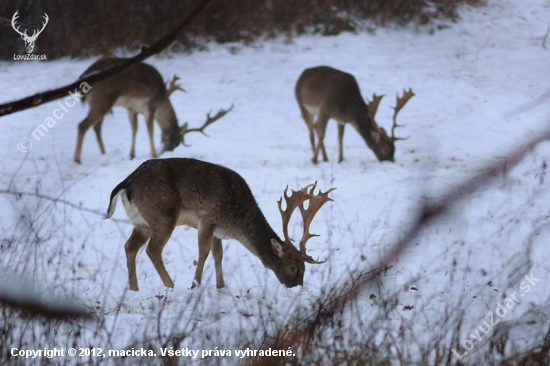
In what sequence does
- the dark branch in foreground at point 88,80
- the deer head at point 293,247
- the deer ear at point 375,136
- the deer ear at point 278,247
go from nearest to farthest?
the dark branch in foreground at point 88,80 → the deer head at point 293,247 → the deer ear at point 278,247 → the deer ear at point 375,136

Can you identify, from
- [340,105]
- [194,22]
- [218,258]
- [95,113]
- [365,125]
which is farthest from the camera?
[194,22]

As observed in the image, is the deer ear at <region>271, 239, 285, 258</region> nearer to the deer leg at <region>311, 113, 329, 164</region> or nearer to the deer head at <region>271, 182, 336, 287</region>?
the deer head at <region>271, 182, 336, 287</region>

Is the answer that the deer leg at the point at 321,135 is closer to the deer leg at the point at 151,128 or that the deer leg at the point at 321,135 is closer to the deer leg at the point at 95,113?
the deer leg at the point at 151,128

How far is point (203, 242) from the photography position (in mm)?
5957

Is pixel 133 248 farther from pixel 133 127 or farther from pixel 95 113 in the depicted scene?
pixel 133 127

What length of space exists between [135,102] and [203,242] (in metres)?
6.50

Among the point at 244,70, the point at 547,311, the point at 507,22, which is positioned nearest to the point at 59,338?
the point at 547,311

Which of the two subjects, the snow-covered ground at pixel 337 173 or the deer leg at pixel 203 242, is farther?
the deer leg at pixel 203 242

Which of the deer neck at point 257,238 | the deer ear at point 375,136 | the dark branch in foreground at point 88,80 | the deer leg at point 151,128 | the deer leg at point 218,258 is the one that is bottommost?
the deer leg at point 151,128

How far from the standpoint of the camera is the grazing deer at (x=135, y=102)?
445 inches

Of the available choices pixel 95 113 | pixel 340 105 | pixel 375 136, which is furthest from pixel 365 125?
pixel 95 113

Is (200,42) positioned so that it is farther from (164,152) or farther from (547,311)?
(547,311)

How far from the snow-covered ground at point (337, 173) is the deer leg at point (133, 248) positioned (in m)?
0.12

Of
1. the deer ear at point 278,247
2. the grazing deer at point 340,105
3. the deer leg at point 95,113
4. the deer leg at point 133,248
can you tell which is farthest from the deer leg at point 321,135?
the deer leg at point 133,248
